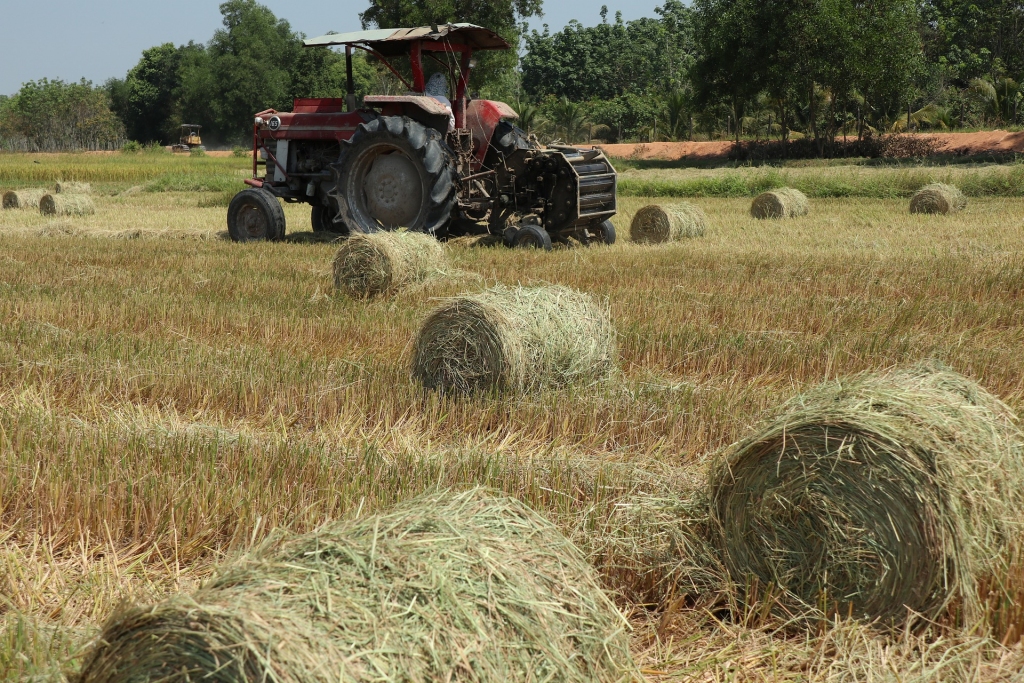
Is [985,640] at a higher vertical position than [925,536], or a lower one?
lower

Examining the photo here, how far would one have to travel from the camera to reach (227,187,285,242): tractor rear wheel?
12.5 m

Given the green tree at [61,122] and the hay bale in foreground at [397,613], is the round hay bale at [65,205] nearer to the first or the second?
the hay bale in foreground at [397,613]

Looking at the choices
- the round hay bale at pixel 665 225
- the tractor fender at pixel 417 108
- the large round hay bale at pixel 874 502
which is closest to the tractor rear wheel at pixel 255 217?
the tractor fender at pixel 417 108

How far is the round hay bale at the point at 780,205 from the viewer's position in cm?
1656

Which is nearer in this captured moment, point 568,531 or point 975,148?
point 568,531

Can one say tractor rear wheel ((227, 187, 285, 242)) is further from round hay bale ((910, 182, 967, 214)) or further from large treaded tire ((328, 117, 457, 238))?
Result: round hay bale ((910, 182, 967, 214))

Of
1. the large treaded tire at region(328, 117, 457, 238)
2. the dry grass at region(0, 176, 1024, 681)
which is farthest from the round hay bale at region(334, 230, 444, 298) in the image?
the large treaded tire at region(328, 117, 457, 238)

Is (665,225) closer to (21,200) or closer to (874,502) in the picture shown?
(874,502)

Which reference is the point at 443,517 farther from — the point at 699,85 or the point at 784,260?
the point at 699,85

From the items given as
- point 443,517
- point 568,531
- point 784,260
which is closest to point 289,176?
point 784,260

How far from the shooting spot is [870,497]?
294 centimetres

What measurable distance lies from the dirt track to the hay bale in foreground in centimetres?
2946

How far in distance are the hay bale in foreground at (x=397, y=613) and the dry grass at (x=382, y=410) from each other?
1.57 ft

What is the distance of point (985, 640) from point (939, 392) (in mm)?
896
